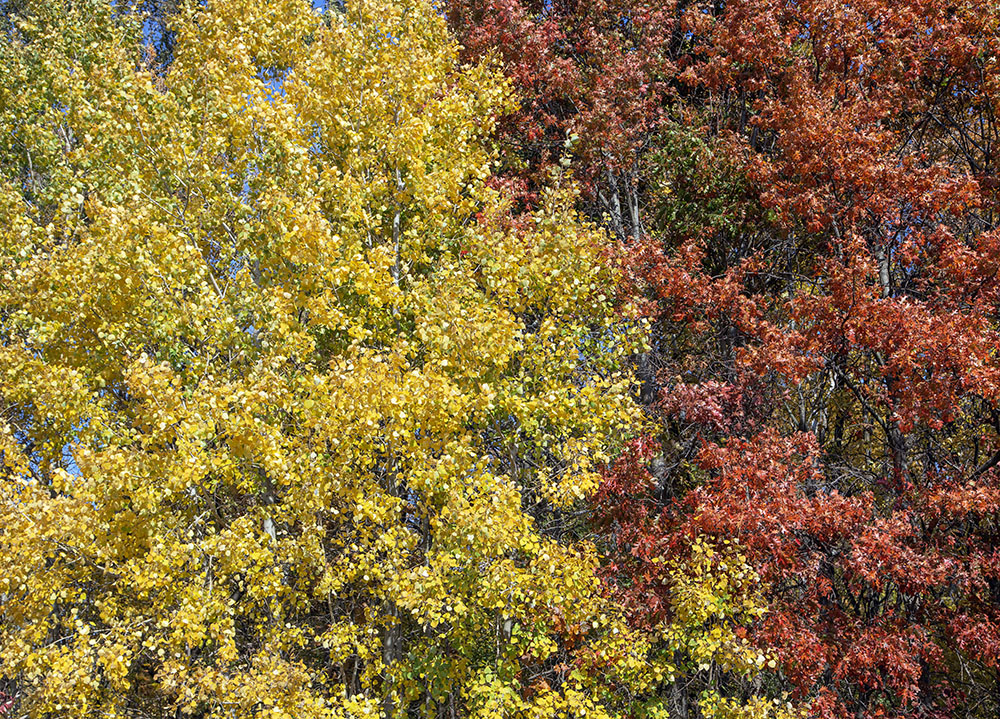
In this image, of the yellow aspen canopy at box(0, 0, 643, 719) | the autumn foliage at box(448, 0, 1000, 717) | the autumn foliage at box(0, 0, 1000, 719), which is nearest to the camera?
the yellow aspen canopy at box(0, 0, 643, 719)

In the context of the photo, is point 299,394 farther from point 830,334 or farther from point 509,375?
point 830,334

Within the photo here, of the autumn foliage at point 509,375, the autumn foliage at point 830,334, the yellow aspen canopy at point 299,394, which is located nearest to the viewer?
the yellow aspen canopy at point 299,394

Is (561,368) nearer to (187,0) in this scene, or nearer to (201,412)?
(201,412)

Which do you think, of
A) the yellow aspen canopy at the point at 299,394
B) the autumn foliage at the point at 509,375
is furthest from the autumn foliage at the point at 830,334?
the yellow aspen canopy at the point at 299,394

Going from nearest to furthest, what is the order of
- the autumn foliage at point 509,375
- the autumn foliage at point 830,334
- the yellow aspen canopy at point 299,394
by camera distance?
the yellow aspen canopy at point 299,394, the autumn foliage at point 509,375, the autumn foliage at point 830,334

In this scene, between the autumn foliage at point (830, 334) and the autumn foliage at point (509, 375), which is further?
the autumn foliage at point (830, 334)

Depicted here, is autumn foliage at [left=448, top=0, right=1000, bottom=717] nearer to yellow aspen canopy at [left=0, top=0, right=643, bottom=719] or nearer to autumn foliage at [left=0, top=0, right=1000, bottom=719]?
autumn foliage at [left=0, top=0, right=1000, bottom=719]

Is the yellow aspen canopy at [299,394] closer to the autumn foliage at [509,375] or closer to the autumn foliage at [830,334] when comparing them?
the autumn foliage at [509,375]

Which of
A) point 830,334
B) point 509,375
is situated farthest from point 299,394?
point 830,334

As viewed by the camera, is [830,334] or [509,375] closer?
[830,334]

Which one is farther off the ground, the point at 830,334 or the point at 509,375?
the point at 509,375

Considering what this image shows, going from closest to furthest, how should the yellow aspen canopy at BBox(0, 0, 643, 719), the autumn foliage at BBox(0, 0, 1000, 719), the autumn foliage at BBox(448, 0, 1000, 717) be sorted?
the yellow aspen canopy at BBox(0, 0, 643, 719), the autumn foliage at BBox(0, 0, 1000, 719), the autumn foliage at BBox(448, 0, 1000, 717)

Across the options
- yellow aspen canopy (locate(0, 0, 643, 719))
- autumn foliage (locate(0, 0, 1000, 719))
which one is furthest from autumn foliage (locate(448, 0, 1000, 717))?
yellow aspen canopy (locate(0, 0, 643, 719))

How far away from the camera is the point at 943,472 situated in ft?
38.6
